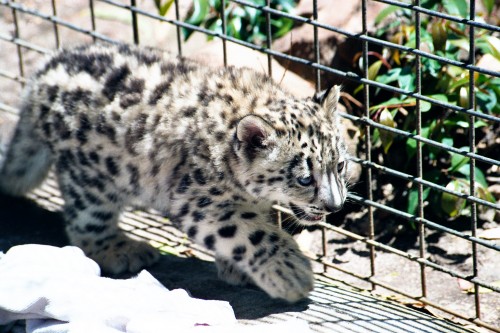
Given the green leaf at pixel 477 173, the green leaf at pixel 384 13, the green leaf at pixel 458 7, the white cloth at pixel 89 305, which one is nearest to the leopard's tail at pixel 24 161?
the white cloth at pixel 89 305

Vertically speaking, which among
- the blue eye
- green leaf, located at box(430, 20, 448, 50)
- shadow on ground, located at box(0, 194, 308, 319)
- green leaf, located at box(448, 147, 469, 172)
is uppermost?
green leaf, located at box(430, 20, 448, 50)

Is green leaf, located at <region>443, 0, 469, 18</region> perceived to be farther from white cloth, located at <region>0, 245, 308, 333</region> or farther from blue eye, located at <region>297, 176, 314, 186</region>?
white cloth, located at <region>0, 245, 308, 333</region>

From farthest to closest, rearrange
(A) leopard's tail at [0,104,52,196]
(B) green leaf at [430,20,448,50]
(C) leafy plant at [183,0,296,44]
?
(C) leafy plant at [183,0,296,44]
(A) leopard's tail at [0,104,52,196]
(B) green leaf at [430,20,448,50]

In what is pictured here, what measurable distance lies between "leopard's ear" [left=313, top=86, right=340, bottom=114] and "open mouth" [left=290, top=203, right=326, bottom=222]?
56 centimetres

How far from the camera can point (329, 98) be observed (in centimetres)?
527

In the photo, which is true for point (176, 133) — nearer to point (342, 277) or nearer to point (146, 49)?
point (146, 49)

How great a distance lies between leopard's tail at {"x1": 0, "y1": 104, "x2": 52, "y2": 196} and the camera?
617cm

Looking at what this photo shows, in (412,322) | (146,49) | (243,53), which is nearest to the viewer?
(412,322)

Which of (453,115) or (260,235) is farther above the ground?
(453,115)

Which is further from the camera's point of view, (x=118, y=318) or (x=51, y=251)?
(x=51, y=251)

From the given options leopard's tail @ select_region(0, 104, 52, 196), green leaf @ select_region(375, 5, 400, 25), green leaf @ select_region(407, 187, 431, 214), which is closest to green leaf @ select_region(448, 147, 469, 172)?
green leaf @ select_region(407, 187, 431, 214)

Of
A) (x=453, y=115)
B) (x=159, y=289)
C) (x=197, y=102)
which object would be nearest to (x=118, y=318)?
(x=159, y=289)

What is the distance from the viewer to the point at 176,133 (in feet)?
Answer: 17.7

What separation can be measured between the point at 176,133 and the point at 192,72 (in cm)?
44
